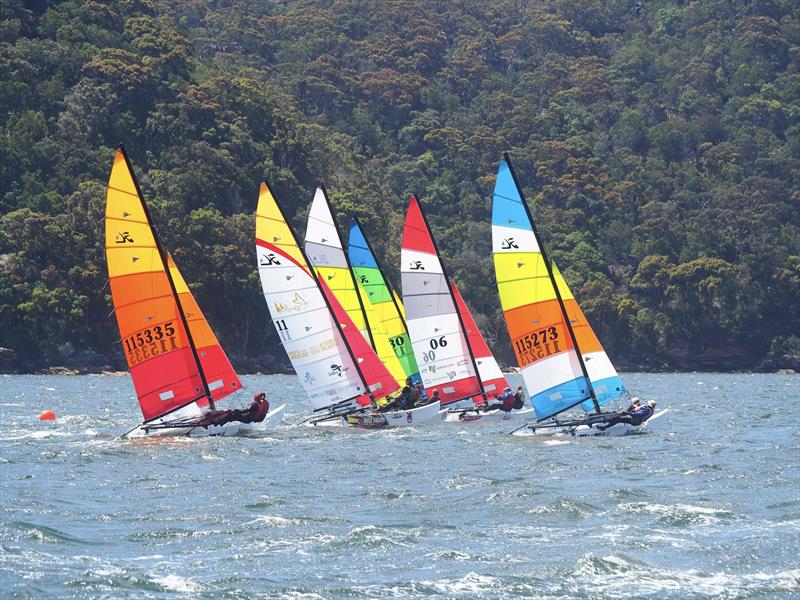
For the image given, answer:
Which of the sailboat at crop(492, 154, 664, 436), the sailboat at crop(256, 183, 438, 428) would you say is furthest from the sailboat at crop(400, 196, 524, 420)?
the sailboat at crop(492, 154, 664, 436)

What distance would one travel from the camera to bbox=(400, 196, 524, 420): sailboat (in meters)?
39.9

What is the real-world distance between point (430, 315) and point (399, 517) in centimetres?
1958

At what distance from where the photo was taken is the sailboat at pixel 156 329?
31.7 meters

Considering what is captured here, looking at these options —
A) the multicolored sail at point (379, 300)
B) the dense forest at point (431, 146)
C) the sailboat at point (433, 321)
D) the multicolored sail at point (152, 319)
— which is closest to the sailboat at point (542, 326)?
the sailboat at point (433, 321)

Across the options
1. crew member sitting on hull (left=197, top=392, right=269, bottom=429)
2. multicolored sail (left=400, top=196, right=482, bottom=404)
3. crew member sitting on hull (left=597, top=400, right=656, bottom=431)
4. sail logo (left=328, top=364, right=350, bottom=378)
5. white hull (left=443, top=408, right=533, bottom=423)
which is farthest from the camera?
multicolored sail (left=400, top=196, right=482, bottom=404)

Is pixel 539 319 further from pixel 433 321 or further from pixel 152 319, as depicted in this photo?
pixel 152 319

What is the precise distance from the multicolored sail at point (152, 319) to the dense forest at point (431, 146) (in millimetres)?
50998

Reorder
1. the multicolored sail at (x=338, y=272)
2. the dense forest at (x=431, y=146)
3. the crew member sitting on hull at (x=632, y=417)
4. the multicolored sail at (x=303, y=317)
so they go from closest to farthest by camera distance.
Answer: the crew member sitting on hull at (x=632, y=417) < the multicolored sail at (x=303, y=317) < the multicolored sail at (x=338, y=272) < the dense forest at (x=431, y=146)

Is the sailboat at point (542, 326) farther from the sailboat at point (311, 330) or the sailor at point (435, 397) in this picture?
the sailor at point (435, 397)

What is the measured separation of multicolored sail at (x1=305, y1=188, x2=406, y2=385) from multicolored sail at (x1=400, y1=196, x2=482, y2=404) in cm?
205

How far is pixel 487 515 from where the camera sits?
832 inches

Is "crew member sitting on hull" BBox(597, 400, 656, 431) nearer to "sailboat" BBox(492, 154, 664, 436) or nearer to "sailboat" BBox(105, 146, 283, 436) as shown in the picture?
"sailboat" BBox(492, 154, 664, 436)

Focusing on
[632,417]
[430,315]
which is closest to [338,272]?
[430,315]

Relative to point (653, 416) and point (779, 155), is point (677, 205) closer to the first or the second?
point (779, 155)
